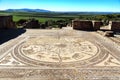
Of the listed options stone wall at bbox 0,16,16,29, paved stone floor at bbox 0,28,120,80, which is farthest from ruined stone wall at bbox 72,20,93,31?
stone wall at bbox 0,16,16,29

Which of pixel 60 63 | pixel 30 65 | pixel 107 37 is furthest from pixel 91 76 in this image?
pixel 107 37

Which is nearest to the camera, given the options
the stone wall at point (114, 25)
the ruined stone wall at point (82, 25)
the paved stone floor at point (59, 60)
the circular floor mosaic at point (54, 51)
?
Answer: the paved stone floor at point (59, 60)

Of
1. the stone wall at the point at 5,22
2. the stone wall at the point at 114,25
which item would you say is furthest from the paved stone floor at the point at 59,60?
the stone wall at the point at 5,22

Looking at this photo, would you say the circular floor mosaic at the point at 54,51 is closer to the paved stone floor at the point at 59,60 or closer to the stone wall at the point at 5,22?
the paved stone floor at the point at 59,60

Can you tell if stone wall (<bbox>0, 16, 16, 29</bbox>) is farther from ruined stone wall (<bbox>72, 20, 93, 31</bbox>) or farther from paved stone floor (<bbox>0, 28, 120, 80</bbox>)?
ruined stone wall (<bbox>72, 20, 93, 31</bbox>)

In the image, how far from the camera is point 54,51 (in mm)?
8477

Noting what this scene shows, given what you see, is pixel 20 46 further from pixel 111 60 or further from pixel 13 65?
pixel 111 60

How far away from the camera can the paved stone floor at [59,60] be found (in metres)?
5.89

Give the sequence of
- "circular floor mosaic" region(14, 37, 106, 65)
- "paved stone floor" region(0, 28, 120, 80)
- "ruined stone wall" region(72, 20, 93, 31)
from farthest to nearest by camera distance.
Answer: "ruined stone wall" region(72, 20, 93, 31) < "circular floor mosaic" region(14, 37, 106, 65) < "paved stone floor" region(0, 28, 120, 80)

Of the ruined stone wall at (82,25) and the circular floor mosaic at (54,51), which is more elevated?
the ruined stone wall at (82,25)

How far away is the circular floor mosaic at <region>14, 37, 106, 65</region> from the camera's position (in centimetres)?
741

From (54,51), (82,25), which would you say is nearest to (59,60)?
(54,51)

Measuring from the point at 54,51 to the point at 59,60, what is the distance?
1229mm

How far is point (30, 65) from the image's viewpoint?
6727 mm
